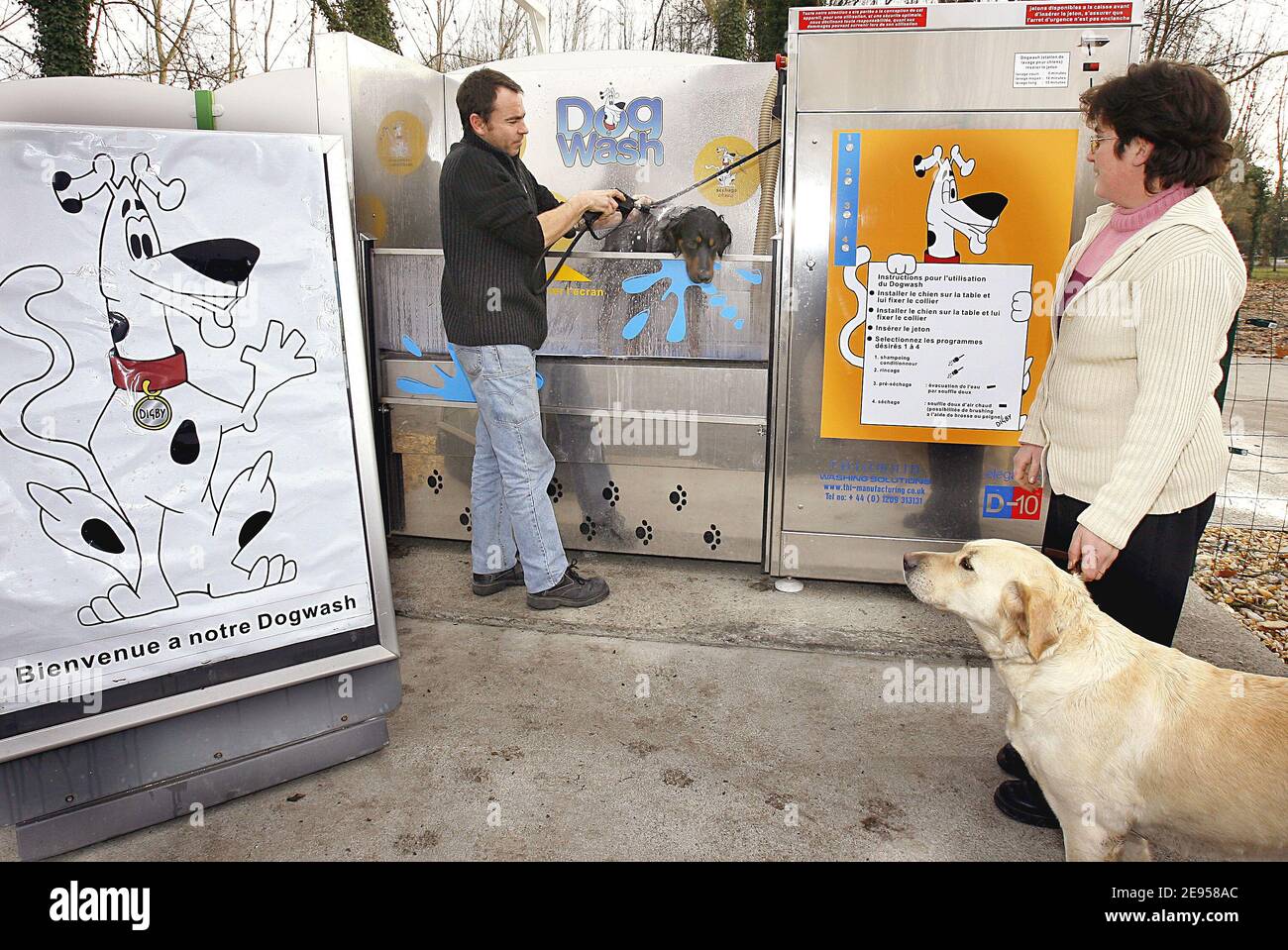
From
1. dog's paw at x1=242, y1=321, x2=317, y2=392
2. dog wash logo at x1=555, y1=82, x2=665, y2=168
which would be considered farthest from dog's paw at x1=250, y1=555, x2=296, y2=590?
dog wash logo at x1=555, y1=82, x2=665, y2=168

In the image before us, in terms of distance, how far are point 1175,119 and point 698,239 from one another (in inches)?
97.4

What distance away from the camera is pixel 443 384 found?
467 centimetres

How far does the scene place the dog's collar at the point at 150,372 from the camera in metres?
2.39

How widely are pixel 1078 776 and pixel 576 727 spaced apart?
1643mm

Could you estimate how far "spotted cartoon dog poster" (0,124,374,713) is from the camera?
7.48ft

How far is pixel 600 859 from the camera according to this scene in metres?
2.49

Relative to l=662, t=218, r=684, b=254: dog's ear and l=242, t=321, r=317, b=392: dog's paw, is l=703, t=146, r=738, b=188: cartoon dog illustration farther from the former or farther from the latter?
l=242, t=321, r=317, b=392: dog's paw

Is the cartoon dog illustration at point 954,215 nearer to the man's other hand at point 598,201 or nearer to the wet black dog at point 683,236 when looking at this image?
the wet black dog at point 683,236

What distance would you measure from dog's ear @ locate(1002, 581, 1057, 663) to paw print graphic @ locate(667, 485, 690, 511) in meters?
2.43

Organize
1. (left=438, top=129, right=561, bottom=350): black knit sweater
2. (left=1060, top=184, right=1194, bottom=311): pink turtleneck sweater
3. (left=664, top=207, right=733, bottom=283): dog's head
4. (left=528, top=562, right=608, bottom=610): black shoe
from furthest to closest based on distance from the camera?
1. (left=664, top=207, right=733, bottom=283): dog's head
2. (left=528, top=562, right=608, bottom=610): black shoe
3. (left=438, top=129, right=561, bottom=350): black knit sweater
4. (left=1060, top=184, right=1194, bottom=311): pink turtleneck sweater

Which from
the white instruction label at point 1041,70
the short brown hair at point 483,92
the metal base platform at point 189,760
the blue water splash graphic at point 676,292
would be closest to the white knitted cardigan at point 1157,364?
the white instruction label at point 1041,70
